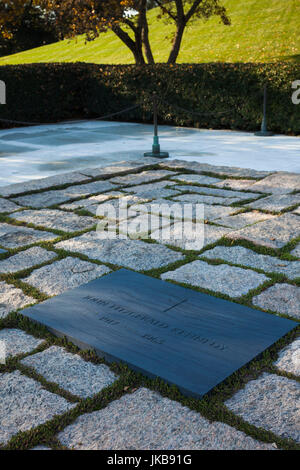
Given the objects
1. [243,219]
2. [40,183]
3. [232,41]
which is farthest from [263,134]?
[232,41]

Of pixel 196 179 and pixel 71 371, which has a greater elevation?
pixel 196 179

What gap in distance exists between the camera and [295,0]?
29.5m

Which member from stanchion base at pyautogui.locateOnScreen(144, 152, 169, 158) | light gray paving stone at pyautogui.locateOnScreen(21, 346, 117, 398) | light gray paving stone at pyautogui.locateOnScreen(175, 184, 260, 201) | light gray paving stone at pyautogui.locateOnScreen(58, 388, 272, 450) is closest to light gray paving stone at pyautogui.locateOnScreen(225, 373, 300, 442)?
light gray paving stone at pyautogui.locateOnScreen(58, 388, 272, 450)

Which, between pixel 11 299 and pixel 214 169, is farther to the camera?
pixel 214 169

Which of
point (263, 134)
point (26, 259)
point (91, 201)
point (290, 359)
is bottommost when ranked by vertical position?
point (290, 359)

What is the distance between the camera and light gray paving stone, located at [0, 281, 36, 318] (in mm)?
3396

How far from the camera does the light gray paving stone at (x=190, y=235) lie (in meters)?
4.54

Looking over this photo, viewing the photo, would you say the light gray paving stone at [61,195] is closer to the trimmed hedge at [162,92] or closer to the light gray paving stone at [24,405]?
the light gray paving stone at [24,405]

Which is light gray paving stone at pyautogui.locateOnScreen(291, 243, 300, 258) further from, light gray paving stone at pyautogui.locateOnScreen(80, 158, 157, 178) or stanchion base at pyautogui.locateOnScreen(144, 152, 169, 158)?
stanchion base at pyautogui.locateOnScreen(144, 152, 169, 158)

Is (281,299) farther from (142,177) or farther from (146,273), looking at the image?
(142,177)

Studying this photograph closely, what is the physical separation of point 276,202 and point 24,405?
403cm

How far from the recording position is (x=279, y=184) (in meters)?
6.52

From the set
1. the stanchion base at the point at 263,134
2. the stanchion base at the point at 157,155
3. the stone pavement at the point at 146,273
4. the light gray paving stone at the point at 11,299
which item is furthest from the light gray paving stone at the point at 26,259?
the stanchion base at the point at 263,134

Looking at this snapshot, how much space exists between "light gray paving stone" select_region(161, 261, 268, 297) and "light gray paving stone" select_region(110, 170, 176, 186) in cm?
306
